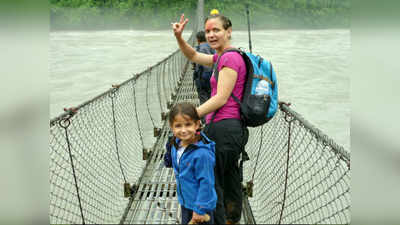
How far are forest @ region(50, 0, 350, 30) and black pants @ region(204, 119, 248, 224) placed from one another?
23353 mm

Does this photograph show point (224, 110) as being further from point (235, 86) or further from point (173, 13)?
point (173, 13)

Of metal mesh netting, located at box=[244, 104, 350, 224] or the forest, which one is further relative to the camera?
the forest

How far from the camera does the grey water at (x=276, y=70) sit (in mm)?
8000

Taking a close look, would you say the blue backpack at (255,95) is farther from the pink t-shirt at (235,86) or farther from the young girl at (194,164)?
the young girl at (194,164)

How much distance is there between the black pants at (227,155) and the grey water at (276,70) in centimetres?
485

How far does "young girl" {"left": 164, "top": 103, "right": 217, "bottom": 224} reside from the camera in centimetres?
76

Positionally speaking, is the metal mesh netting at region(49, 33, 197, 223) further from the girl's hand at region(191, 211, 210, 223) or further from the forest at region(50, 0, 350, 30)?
the forest at region(50, 0, 350, 30)

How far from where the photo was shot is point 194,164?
773mm

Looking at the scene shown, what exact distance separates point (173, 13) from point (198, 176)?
24.5 m

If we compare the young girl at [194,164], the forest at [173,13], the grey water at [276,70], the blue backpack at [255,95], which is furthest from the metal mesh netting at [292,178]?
the forest at [173,13]

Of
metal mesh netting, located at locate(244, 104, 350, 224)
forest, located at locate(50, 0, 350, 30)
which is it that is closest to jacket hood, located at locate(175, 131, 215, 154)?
metal mesh netting, located at locate(244, 104, 350, 224)

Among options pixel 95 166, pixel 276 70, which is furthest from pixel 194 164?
pixel 276 70

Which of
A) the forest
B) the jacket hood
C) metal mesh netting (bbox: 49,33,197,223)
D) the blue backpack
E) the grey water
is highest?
the forest
